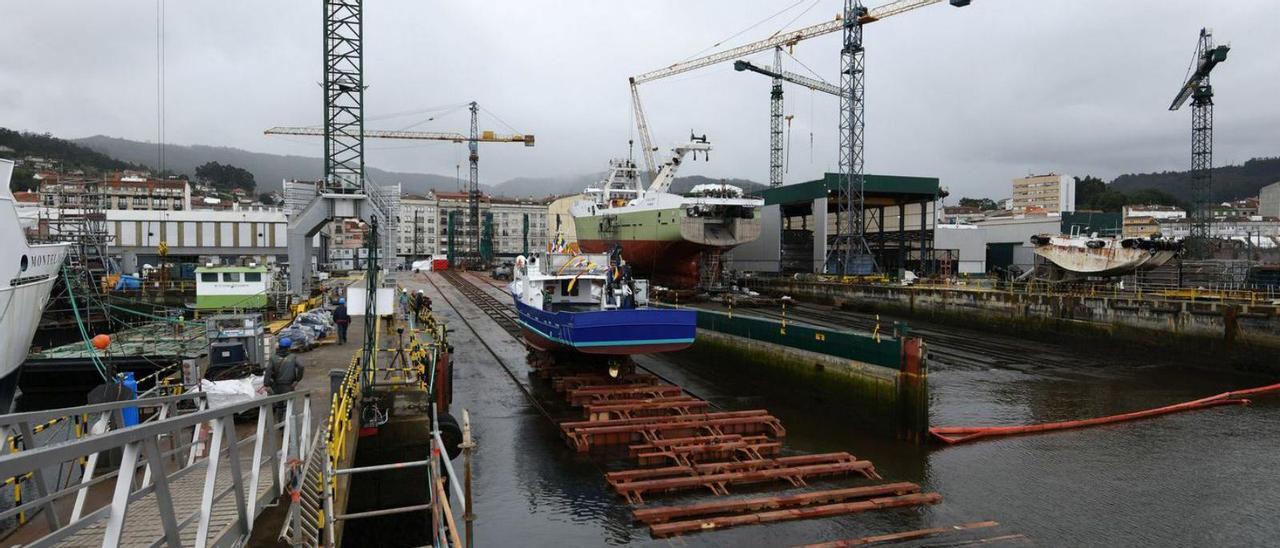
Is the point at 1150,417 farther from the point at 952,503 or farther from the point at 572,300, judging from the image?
the point at 572,300

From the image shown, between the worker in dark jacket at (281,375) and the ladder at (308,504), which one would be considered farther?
the worker in dark jacket at (281,375)

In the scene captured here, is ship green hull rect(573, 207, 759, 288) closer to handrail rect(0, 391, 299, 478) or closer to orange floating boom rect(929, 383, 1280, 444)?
orange floating boom rect(929, 383, 1280, 444)

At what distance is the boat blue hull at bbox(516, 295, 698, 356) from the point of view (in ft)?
55.9

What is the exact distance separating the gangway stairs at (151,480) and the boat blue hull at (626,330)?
949 centimetres

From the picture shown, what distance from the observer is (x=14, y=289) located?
49.7ft

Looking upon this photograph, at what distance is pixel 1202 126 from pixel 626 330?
5439 cm

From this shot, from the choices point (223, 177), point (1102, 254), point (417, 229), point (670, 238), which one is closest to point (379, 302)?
point (670, 238)

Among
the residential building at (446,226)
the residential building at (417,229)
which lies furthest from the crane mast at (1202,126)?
the residential building at (417,229)

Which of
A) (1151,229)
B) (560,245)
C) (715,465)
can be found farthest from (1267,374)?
(1151,229)

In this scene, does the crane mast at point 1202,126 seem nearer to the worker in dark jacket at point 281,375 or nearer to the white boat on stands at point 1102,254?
the white boat on stands at point 1102,254

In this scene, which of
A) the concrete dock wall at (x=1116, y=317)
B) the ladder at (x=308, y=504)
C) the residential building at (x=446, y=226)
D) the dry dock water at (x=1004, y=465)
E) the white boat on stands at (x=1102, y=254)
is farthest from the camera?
the residential building at (x=446, y=226)

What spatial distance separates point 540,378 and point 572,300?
2.61 m

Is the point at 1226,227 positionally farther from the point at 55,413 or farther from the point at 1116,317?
the point at 55,413

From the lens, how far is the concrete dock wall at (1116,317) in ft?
76.4
